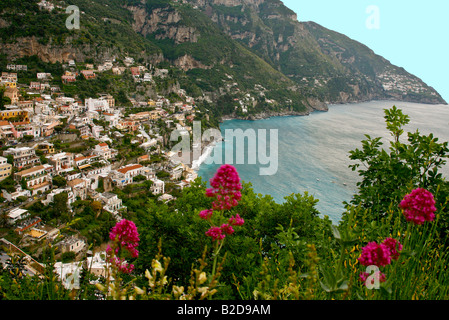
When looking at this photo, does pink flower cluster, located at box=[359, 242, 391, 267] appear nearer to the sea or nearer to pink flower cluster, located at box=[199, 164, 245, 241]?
pink flower cluster, located at box=[199, 164, 245, 241]

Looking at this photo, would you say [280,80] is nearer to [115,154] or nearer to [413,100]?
[413,100]

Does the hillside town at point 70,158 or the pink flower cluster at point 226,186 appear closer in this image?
the pink flower cluster at point 226,186

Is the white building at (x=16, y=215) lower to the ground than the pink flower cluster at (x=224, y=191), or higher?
lower

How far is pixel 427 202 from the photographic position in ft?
4.08

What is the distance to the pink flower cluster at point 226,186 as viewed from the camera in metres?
→ 1.41

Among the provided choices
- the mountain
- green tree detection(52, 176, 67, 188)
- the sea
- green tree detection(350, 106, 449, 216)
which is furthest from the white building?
the mountain

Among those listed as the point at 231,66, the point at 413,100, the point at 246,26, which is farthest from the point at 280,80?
the point at 413,100

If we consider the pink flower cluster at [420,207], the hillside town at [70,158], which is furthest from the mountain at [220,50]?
the pink flower cluster at [420,207]

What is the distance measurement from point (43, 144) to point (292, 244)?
1716 centimetres

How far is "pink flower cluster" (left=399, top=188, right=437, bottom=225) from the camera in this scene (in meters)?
1.23

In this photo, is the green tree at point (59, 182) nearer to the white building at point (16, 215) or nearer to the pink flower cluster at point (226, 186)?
the white building at point (16, 215)

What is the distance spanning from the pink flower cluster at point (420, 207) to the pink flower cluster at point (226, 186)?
74 centimetres

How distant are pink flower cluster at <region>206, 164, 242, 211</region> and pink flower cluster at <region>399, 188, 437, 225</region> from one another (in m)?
0.74
